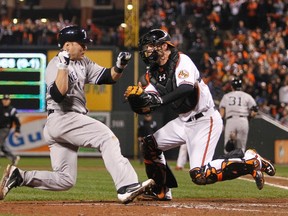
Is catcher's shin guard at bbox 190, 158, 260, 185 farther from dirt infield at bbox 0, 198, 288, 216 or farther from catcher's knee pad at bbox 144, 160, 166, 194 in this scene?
catcher's knee pad at bbox 144, 160, 166, 194

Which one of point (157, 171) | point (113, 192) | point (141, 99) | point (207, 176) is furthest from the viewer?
point (113, 192)

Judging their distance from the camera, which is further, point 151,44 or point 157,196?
point 157,196

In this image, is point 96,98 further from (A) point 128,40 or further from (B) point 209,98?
(B) point 209,98

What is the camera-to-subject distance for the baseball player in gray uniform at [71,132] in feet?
28.2

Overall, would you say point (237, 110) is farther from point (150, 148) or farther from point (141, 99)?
point (141, 99)

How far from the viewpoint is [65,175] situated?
9.00 m

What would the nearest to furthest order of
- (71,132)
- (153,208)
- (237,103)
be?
(71,132) < (153,208) < (237,103)

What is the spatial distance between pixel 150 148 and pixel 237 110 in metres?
8.74

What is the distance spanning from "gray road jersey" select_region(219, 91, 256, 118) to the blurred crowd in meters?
5.12

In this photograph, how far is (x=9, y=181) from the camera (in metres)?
8.94

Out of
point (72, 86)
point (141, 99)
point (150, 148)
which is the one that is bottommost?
point (150, 148)

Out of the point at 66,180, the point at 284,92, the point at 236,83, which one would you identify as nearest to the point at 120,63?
the point at 66,180

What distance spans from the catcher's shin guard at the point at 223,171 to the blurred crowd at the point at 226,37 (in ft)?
46.1

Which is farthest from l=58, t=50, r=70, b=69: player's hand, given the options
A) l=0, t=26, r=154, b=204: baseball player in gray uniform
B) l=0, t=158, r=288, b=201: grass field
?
l=0, t=158, r=288, b=201: grass field
